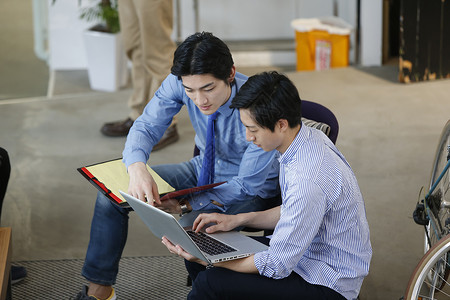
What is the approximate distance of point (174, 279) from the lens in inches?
106

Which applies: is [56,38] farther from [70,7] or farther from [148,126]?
[148,126]

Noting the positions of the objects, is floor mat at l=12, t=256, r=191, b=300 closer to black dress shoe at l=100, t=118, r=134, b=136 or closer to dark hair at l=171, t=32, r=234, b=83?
dark hair at l=171, t=32, r=234, b=83

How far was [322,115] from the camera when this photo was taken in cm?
231

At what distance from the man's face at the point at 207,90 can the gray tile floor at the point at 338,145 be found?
0.96 meters

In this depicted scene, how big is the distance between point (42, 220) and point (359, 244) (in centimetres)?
189

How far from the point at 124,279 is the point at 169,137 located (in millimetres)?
1506

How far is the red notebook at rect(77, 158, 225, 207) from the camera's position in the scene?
215 cm

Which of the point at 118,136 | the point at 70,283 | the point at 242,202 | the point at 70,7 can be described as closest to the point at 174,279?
the point at 70,283

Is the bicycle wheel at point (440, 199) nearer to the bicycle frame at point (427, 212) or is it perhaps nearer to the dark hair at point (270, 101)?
the bicycle frame at point (427, 212)

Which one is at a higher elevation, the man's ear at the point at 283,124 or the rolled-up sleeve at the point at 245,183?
the man's ear at the point at 283,124

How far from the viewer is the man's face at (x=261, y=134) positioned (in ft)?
5.71

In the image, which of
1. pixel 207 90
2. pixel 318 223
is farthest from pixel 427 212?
pixel 207 90

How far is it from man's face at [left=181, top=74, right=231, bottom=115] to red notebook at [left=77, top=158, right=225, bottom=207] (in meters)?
0.25

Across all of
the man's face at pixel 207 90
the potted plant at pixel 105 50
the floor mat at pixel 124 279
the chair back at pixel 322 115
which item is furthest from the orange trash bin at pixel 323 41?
the man's face at pixel 207 90
